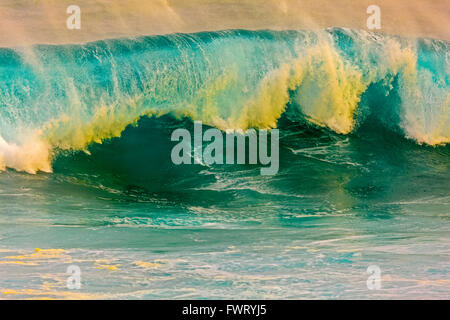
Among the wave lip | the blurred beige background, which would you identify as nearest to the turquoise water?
the wave lip

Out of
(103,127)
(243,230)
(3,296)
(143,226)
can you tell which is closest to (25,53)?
(103,127)

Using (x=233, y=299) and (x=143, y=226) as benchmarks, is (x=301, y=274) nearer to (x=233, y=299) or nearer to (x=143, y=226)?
(x=233, y=299)

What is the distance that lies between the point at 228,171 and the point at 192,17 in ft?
10.7

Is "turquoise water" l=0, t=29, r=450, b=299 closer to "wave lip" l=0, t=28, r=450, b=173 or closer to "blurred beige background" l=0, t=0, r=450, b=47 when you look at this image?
"wave lip" l=0, t=28, r=450, b=173

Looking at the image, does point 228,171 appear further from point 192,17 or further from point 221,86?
point 192,17

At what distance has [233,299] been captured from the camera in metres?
5.43

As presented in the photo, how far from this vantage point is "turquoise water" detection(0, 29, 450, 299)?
6090 mm

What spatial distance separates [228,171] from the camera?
9.59 m

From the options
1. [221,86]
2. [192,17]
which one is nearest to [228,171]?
[221,86]

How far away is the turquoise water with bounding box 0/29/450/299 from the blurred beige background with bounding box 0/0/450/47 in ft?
0.84

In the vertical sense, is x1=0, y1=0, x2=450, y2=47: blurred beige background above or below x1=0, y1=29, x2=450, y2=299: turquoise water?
above

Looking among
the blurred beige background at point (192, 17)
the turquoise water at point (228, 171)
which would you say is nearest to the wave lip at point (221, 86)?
the turquoise water at point (228, 171)

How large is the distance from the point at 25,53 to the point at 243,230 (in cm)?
587

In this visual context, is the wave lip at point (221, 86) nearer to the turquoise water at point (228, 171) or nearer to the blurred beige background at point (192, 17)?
the turquoise water at point (228, 171)
